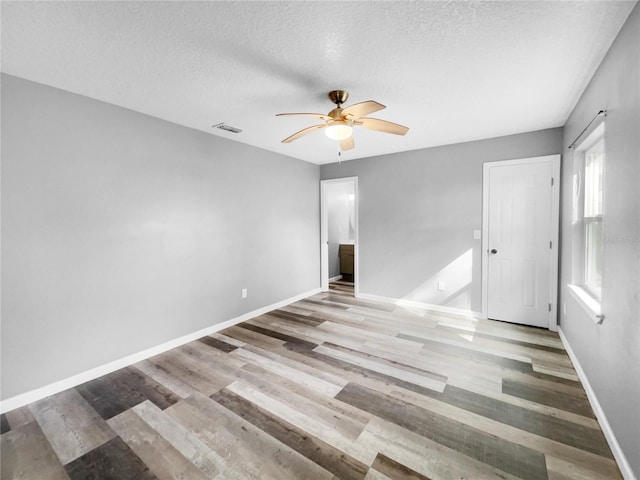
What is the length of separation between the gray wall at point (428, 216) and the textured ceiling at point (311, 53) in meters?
0.99

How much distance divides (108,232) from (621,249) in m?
3.76

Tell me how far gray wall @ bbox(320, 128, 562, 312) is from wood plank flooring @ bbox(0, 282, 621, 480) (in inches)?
46.5

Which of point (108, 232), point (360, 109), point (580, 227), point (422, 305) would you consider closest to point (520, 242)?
point (580, 227)

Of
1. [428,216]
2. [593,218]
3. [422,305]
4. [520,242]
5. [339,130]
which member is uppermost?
[339,130]

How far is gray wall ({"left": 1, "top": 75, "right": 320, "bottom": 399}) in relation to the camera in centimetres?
212

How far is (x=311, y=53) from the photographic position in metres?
1.84

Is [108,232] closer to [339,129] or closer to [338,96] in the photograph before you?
[339,129]

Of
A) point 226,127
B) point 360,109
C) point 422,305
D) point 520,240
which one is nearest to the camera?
point 360,109

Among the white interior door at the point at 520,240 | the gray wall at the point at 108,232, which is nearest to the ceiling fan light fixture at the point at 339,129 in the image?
the gray wall at the point at 108,232

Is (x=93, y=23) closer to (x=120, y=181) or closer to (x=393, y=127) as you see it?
(x=120, y=181)

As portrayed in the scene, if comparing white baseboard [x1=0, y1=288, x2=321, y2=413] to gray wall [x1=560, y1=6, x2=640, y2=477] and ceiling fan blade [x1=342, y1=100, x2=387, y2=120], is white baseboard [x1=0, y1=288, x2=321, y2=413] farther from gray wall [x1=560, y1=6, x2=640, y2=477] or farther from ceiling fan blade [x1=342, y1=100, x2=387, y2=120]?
gray wall [x1=560, y1=6, x2=640, y2=477]

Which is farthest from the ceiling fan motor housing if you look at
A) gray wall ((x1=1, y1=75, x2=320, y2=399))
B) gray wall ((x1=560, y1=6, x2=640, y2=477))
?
gray wall ((x1=1, y1=75, x2=320, y2=399))

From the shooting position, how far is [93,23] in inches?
61.5

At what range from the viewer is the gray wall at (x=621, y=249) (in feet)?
4.56
